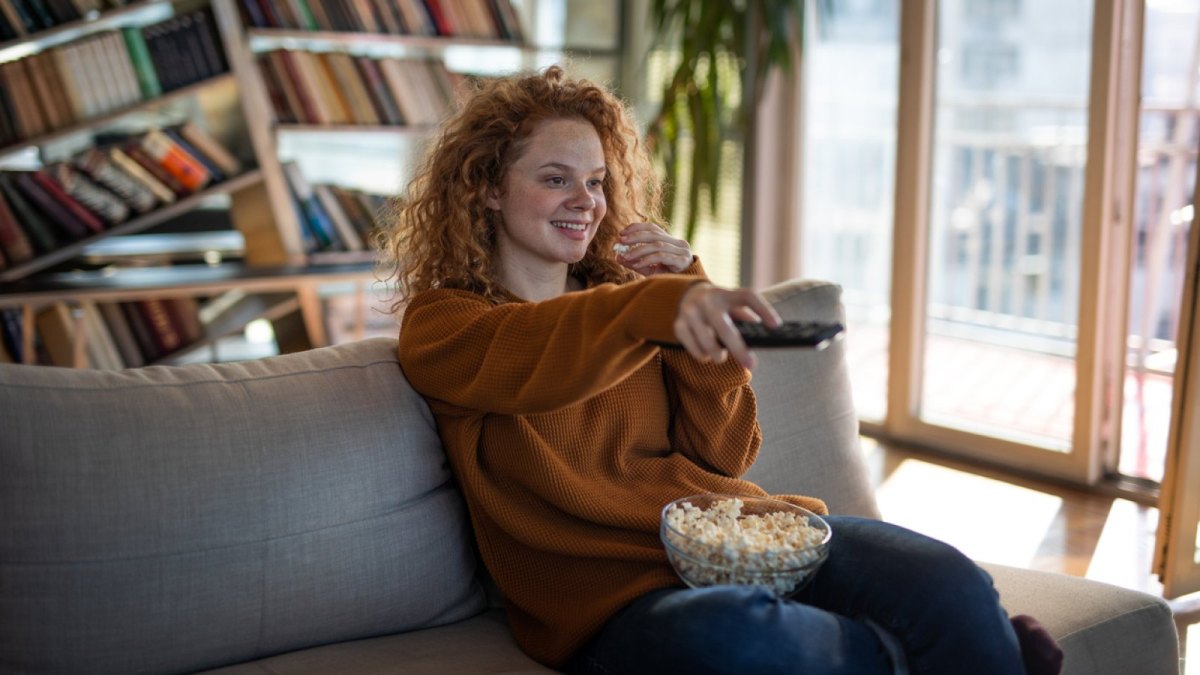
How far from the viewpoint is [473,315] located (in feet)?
5.45

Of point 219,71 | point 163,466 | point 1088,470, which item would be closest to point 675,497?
point 163,466

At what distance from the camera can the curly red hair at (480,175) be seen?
6.01 ft

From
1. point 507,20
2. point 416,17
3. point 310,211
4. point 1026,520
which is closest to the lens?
point 1026,520

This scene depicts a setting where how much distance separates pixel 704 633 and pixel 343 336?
3120 mm

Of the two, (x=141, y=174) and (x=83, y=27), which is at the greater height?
(x=83, y=27)

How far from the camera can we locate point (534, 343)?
5.03 ft

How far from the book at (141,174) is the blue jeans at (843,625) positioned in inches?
108

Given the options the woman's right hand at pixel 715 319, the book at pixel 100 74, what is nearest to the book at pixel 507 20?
the book at pixel 100 74

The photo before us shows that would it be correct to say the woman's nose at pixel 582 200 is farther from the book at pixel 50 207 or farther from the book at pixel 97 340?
the book at pixel 50 207

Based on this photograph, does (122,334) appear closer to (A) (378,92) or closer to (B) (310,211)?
(B) (310,211)

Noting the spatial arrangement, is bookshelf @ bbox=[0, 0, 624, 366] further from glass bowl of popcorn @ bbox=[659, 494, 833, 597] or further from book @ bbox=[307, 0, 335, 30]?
glass bowl of popcorn @ bbox=[659, 494, 833, 597]

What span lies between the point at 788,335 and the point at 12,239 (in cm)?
300

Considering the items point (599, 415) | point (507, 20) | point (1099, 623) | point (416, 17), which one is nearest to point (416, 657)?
point (599, 415)

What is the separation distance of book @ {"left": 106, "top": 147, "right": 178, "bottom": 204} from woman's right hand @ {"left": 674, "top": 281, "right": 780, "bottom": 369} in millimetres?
2896
